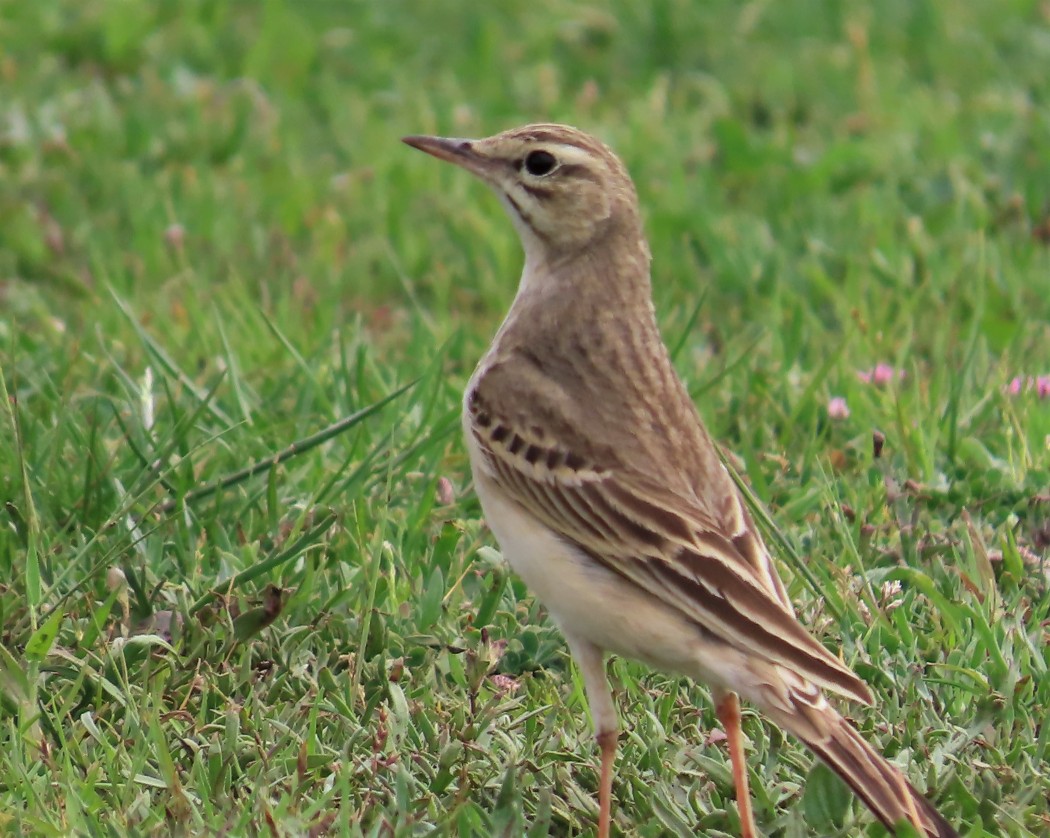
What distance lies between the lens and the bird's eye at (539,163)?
514cm

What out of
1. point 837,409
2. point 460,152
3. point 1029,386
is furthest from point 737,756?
point 1029,386

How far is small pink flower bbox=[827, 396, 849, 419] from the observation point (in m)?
6.21

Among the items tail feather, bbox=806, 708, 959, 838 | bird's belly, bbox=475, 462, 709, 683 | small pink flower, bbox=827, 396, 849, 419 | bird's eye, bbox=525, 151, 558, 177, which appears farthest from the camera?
small pink flower, bbox=827, 396, 849, 419

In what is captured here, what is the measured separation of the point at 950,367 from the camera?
674cm

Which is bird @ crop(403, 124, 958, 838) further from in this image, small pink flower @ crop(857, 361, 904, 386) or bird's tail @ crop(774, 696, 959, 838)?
small pink flower @ crop(857, 361, 904, 386)

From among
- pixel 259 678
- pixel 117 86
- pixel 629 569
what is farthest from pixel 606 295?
pixel 117 86

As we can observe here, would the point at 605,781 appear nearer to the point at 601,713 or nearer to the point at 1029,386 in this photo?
the point at 601,713

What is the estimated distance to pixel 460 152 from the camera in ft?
17.5

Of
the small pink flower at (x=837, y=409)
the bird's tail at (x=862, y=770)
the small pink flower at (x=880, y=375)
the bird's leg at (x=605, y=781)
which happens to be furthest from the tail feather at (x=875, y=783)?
the small pink flower at (x=880, y=375)

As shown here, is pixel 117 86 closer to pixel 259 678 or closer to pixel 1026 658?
pixel 259 678

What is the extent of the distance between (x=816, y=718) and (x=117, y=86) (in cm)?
680

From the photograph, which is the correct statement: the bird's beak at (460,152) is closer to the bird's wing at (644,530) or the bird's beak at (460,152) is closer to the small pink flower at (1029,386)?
the bird's wing at (644,530)

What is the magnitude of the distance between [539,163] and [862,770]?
2.04m

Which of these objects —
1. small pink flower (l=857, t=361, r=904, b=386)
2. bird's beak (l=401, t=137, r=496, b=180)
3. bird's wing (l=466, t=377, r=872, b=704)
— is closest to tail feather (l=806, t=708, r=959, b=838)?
bird's wing (l=466, t=377, r=872, b=704)
